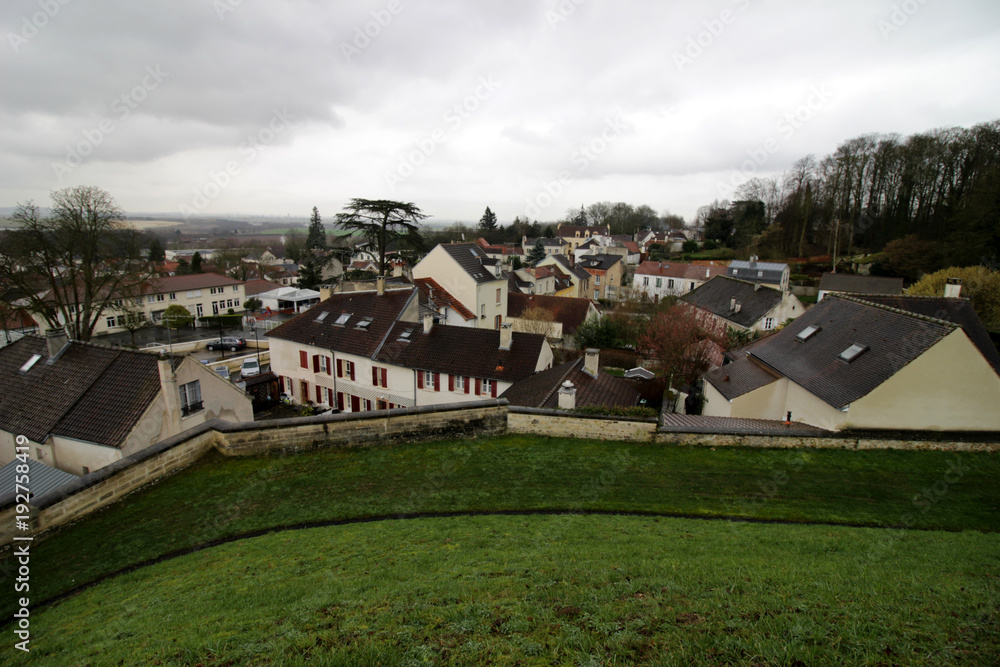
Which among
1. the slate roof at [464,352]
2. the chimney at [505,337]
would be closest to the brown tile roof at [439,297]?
the slate roof at [464,352]

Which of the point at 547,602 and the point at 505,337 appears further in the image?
the point at 505,337

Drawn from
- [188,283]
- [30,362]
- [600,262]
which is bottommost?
[30,362]

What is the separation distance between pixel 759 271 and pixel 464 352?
3835 centimetres

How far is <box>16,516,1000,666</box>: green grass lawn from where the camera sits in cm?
404

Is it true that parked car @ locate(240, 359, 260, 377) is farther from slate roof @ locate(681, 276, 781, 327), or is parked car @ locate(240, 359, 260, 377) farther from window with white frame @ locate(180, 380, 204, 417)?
slate roof @ locate(681, 276, 781, 327)

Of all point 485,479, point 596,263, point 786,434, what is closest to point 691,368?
point 786,434

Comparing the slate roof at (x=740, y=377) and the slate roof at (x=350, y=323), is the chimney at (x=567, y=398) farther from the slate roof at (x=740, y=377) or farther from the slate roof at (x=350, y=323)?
the slate roof at (x=350, y=323)

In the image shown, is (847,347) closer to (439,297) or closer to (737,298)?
(439,297)

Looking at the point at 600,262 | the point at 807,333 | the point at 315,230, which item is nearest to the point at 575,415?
the point at 807,333

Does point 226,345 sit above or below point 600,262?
below

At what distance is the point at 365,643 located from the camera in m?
4.20

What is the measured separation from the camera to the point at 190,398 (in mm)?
13688

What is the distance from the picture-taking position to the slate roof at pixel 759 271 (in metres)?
44.2

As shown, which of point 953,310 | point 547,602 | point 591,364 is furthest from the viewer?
point 953,310
